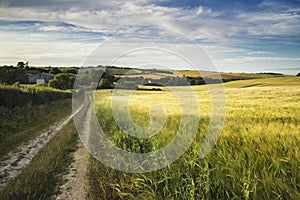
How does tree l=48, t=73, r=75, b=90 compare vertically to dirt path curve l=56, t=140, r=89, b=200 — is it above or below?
above

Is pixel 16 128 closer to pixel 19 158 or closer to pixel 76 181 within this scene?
pixel 19 158

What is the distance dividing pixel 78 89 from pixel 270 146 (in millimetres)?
65274

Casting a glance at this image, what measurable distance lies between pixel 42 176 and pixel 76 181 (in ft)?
2.72

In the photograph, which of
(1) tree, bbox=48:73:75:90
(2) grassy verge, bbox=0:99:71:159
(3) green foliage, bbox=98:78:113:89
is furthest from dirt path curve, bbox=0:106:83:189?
(1) tree, bbox=48:73:75:90

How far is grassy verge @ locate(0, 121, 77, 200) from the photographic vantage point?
5379mm

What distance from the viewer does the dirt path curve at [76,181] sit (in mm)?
5583

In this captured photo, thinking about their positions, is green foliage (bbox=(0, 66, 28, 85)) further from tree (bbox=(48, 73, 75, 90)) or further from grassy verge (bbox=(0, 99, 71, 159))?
grassy verge (bbox=(0, 99, 71, 159))

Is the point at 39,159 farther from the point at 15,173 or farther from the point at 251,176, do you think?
the point at 251,176

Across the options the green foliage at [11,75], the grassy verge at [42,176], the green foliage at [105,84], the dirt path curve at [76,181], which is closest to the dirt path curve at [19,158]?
the grassy verge at [42,176]

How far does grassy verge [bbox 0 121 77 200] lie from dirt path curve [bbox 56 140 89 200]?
Result: 0.18 meters

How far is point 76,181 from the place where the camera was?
6426 mm

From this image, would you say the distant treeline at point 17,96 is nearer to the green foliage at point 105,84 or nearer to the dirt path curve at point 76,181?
the dirt path curve at point 76,181

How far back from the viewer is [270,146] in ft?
13.2

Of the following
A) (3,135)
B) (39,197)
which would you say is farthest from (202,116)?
(3,135)
